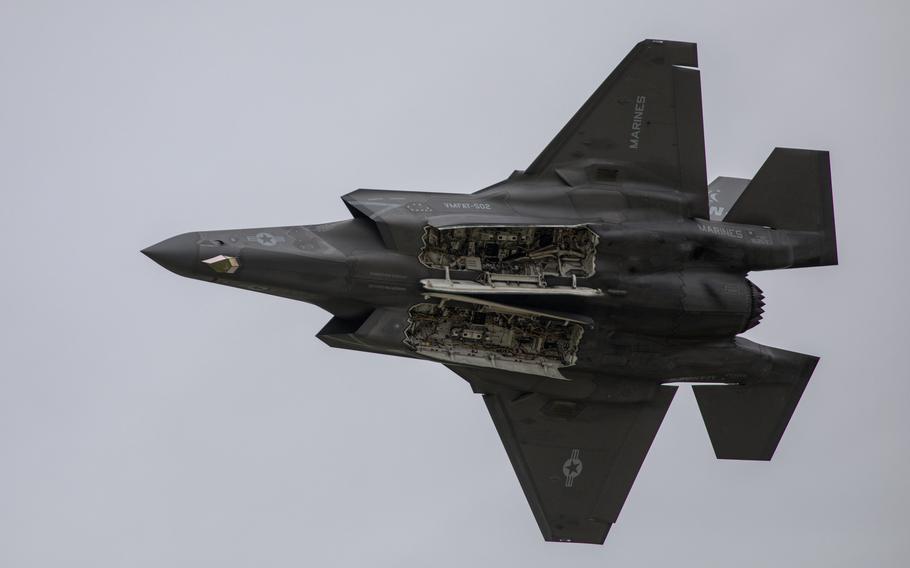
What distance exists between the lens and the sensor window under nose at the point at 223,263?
2702 centimetres

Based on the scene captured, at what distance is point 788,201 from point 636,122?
3.69 metres

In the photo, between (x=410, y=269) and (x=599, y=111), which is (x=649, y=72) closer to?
(x=599, y=111)

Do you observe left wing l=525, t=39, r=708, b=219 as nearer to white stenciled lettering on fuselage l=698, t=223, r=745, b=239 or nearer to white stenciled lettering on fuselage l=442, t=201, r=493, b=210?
white stenciled lettering on fuselage l=698, t=223, r=745, b=239

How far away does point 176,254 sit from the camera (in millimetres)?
26875

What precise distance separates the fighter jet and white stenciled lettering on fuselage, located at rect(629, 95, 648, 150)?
3cm

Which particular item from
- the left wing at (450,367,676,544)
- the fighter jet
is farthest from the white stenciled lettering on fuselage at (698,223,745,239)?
the left wing at (450,367,676,544)

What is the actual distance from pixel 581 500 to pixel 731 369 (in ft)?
14.3

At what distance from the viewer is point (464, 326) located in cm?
2877

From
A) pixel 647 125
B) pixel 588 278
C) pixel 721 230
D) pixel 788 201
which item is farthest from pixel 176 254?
pixel 788 201

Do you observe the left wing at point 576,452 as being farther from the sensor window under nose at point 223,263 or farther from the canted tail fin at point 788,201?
the sensor window under nose at point 223,263

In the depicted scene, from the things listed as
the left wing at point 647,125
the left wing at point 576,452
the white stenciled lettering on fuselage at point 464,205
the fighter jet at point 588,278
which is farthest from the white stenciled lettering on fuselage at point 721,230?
the white stenciled lettering on fuselage at point 464,205

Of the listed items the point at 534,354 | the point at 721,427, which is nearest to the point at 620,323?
the point at 534,354

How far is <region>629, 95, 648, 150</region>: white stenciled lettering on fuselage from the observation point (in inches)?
1171

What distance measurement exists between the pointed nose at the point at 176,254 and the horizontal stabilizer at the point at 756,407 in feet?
37.2
